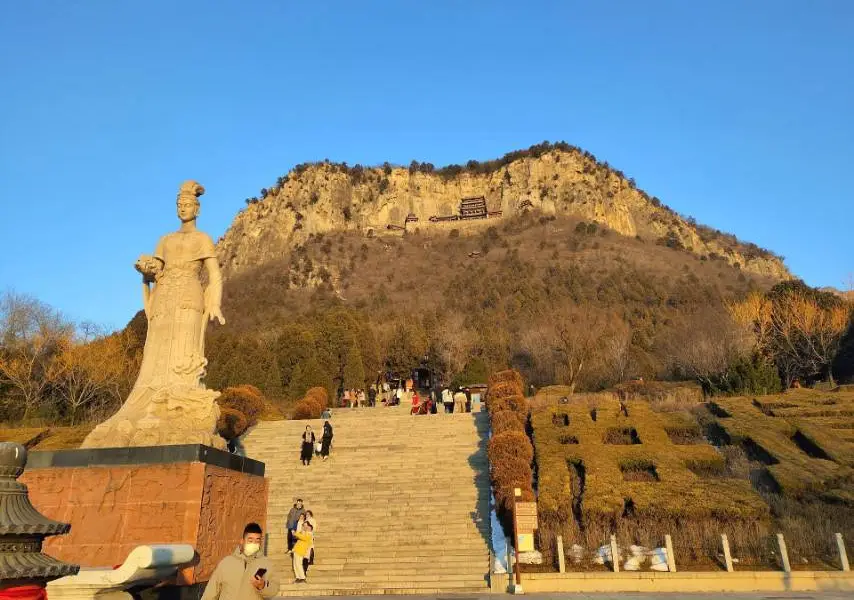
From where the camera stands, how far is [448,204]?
104m

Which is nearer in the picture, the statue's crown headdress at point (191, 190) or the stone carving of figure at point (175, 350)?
the stone carving of figure at point (175, 350)

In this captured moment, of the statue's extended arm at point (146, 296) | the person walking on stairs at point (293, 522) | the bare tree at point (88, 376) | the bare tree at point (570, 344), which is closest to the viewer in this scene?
the statue's extended arm at point (146, 296)

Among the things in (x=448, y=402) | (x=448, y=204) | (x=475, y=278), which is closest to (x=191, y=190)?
(x=448, y=402)

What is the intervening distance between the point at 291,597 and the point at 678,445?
11.4m

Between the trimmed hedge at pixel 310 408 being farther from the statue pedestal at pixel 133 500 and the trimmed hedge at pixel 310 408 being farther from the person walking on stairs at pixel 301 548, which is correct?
the statue pedestal at pixel 133 500

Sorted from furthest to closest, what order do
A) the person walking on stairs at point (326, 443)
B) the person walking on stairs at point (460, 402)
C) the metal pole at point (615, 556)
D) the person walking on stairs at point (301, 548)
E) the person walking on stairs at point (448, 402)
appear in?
1. the person walking on stairs at point (460, 402)
2. the person walking on stairs at point (448, 402)
3. the person walking on stairs at point (326, 443)
4. the person walking on stairs at point (301, 548)
5. the metal pole at point (615, 556)

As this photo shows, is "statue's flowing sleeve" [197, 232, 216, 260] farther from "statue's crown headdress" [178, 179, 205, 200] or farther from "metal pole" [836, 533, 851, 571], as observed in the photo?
"metal pole" [836, 533, 851, 571]

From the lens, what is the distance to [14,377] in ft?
89.1

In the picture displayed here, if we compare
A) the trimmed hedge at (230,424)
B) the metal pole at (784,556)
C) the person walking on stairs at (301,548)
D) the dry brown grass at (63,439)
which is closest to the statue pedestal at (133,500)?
the person walking on stairs at (301,548)

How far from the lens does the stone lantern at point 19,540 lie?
6.66 feet

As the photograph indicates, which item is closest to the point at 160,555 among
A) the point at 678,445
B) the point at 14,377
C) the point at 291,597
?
the point at 291,597

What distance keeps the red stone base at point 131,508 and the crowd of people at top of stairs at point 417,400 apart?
18678 mm

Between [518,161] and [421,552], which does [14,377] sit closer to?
[421,552]

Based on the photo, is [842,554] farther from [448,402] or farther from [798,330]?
[798,330]
